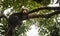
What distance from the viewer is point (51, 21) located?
577 cm

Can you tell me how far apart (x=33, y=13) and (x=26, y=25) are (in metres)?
1.69

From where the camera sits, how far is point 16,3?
17.1 feet

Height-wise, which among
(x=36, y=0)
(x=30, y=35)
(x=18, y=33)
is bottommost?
(x=30, y=35)

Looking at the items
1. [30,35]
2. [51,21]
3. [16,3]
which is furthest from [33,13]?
[30,35]

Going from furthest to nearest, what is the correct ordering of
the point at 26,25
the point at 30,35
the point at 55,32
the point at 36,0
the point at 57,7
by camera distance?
the point at 30,35
the point at 26,25
the point at 55,32
the point at 36,0
the point at 57,7

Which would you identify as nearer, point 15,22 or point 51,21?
point 15,22

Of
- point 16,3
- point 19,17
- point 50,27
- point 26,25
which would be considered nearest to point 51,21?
point 50,27

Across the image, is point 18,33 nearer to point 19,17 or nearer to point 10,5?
point 10,5

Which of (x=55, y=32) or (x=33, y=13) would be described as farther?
(x=55, y=32)

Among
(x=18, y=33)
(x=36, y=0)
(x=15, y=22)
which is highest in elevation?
(x=36, y=0)

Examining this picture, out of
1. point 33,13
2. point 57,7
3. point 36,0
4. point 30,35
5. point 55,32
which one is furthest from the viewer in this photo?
point 30,35

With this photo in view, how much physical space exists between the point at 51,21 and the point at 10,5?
143 cm

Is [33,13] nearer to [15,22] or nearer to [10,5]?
[15,22]

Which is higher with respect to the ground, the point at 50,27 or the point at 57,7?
the point at 57,7
